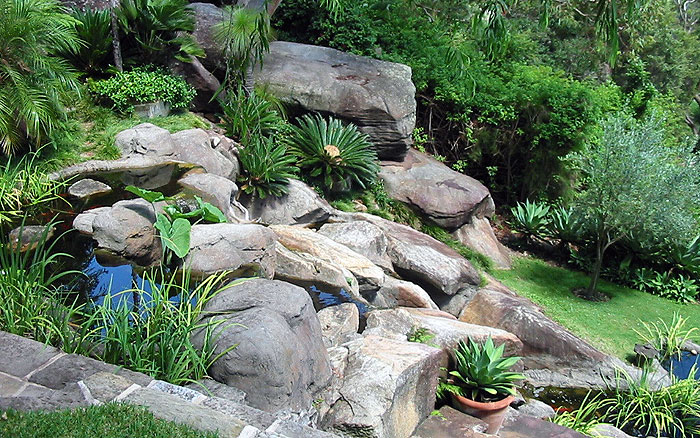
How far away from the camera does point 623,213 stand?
9.79m

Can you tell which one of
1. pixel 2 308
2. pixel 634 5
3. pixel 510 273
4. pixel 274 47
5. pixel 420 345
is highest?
pixel 634 5

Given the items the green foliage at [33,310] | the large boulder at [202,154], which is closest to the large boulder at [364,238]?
the large boulder at [202,154]

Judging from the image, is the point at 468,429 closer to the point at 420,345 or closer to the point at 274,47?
the point at 420,345

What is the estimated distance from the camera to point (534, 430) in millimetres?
5438

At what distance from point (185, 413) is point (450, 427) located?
262 centimetres

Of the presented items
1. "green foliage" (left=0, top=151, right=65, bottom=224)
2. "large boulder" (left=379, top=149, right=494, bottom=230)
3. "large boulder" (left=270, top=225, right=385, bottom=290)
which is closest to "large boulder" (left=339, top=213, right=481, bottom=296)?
"large boulder" (left=270, top=225, right=385, bottom=290)

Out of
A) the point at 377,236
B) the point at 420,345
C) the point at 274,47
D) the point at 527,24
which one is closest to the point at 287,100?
the point at 274,47

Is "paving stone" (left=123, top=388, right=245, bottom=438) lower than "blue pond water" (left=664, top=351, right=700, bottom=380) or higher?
higher

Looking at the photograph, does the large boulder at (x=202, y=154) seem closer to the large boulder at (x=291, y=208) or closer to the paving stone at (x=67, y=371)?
the large boulder at (x=291, y=208)

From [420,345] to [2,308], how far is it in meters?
3.05

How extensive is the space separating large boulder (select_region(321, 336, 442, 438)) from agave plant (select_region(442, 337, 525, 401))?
59 centimetres

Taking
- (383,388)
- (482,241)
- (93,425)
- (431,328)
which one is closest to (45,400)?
(93,425)

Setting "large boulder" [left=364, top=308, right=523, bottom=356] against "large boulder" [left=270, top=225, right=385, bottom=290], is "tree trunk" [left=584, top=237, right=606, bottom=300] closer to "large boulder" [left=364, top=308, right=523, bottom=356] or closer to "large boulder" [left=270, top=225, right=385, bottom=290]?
"large boulder" [left=364, top=308, right=523, bottom=356]

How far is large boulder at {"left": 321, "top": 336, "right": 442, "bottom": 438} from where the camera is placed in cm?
411
